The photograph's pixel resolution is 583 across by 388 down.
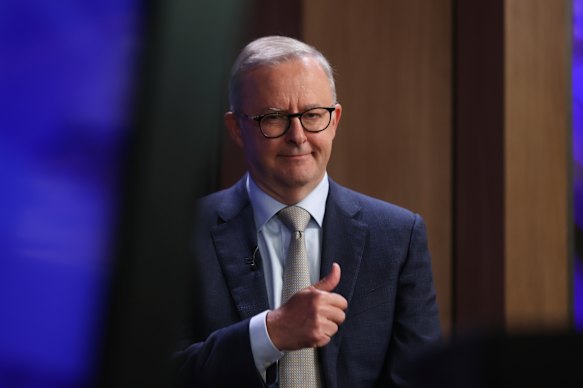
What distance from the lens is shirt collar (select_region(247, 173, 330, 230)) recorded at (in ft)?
6.00

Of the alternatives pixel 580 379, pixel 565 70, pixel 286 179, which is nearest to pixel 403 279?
pixel 286 179

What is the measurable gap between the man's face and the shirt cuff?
1.14 ft

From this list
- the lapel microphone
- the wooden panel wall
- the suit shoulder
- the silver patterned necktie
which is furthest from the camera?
the wooden panel wall

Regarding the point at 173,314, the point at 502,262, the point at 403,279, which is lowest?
the point at 502,262

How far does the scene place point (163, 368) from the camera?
0.39m

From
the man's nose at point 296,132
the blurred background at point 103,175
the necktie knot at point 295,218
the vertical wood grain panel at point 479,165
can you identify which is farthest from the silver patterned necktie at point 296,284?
the vertical wood grain panel at point 479,165

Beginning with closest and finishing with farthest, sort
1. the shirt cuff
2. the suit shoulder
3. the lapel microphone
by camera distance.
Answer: the shirt cuff < the lapel microphone < the suit shoulder

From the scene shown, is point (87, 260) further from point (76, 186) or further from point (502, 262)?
point (502, 262)

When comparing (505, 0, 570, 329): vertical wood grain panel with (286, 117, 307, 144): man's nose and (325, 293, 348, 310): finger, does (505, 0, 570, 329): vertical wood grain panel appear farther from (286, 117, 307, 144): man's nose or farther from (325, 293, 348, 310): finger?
(325, 293, 348, 310): finger

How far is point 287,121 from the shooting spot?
6.01ft

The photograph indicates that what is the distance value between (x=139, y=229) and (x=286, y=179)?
142cm

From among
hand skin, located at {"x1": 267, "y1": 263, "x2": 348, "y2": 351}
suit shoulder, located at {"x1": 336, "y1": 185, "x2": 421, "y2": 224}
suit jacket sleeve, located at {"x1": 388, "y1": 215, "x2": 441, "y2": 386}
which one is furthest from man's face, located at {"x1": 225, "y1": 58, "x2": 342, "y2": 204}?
hand skin, located at {"x1": 267, "y1": 263, "x2": 348, "y2": 351}

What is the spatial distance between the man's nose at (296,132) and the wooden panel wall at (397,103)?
1324mm

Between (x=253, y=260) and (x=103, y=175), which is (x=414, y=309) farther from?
(x=103, y=175)
